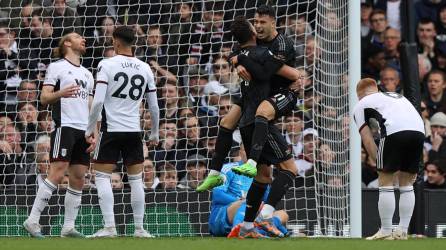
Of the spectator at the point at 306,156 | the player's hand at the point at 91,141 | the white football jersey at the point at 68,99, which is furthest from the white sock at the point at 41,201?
the spectator at the point at 306,156

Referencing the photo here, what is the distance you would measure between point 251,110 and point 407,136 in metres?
1.41

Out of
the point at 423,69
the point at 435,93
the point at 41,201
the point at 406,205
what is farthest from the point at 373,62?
the point at 41,201

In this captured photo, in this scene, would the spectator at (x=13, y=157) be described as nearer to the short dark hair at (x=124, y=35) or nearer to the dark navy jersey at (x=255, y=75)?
the short dark hair at (x=124, y=35)

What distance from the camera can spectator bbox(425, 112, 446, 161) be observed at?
14328mm

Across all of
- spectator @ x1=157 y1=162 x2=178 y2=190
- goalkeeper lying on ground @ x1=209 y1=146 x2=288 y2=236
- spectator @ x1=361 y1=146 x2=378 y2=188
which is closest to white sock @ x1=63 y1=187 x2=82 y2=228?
goalkeeper lying on ground @ x1=209 y1=146 x2=288 y2=236

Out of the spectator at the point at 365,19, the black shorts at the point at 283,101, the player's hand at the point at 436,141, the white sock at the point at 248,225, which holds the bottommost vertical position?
the white sock at the point at 248,225

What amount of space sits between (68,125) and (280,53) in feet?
7.73

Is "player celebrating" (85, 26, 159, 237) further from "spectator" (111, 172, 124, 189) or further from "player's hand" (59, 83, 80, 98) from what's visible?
"spectator" (111, 172, 124, 189)

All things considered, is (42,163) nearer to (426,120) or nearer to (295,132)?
(295,132)

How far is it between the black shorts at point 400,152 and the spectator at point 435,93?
197 inches

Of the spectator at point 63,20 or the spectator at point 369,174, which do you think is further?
the spectator at point 369,174

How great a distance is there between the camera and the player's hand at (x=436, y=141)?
47.3 ft

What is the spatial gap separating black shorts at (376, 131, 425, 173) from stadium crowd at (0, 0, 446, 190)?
290cm

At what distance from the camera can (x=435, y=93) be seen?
1520 cm
